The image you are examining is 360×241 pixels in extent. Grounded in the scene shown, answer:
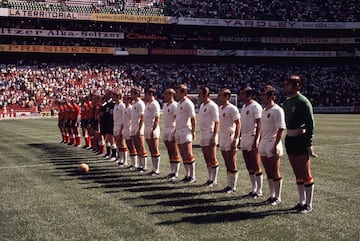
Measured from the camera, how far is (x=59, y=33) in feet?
184

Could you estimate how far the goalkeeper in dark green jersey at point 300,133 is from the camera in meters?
8.05

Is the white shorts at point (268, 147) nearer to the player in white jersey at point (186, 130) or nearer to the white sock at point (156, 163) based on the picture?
the player in white jersey at point (186, 130)

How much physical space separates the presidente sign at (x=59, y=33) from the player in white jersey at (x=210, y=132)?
4788 cm

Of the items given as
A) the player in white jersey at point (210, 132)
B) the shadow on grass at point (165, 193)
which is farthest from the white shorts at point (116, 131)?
the player in white jersey at point (210, 132)

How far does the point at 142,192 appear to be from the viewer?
10.2 metres

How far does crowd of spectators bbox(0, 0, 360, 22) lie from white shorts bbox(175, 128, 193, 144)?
47.9 meters

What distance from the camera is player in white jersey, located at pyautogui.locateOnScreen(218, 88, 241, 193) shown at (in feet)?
33.5

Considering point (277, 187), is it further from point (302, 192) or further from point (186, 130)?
point (186, 130)

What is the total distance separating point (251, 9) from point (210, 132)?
55893mm

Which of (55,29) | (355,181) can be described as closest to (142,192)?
(355,181)

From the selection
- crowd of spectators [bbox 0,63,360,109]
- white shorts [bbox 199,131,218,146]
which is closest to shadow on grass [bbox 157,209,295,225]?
white shorts [bbox 199,131,218,146]

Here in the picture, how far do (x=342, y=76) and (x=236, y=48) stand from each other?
48.3 feet

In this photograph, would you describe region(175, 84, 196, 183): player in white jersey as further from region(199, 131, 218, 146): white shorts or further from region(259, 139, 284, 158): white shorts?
region(259, 139, 284, 158): white shorts

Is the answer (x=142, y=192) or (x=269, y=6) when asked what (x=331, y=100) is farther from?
(x=142, y=192)
